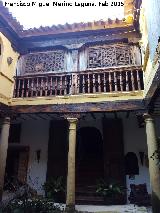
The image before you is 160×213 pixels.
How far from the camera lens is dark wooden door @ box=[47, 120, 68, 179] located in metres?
10.8

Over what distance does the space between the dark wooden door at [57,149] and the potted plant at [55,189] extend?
0.41m

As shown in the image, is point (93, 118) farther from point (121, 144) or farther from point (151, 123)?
point (151, 123)

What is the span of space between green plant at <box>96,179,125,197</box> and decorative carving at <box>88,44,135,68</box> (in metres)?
Answer: 4.77

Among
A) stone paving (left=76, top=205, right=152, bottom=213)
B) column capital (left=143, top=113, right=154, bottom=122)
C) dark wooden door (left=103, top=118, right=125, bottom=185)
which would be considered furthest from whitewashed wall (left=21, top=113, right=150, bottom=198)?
column capital (left=143, top=113, right=154, bottom=122)

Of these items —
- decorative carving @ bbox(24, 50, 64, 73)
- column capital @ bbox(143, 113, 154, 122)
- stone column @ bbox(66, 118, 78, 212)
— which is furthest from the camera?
decorative carving @ bbox(24, 50, 64, 73)

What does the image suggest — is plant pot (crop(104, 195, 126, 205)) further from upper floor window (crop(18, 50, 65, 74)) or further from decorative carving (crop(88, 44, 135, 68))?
upper floor window (crop(18, 50, 65, 74))

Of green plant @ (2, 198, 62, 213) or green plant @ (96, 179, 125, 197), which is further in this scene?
green plant @ (96, 179, 125, 197)

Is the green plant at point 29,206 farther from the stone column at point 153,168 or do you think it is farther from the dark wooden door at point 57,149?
the dark wooden door at point 57,149

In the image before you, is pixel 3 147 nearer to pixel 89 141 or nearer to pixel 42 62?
pixel 42 62

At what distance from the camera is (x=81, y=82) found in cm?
966

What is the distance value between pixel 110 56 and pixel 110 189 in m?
5.28

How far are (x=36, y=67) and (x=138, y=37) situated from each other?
4329mm

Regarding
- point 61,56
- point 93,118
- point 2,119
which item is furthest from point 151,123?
point 2,119

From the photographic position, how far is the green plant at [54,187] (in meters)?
9.96
